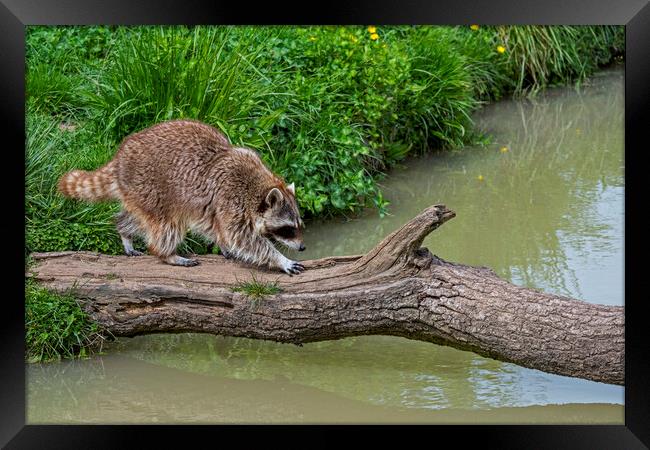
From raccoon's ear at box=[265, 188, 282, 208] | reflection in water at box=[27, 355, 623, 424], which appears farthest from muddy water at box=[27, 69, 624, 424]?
raccoon's ear at box=[265, 188, 282, 208]

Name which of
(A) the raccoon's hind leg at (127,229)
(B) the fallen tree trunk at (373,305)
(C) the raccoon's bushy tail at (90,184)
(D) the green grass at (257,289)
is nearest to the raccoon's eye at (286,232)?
(B) the fallen tree trunk at (373,305)

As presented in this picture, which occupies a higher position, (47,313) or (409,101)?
(409,101)

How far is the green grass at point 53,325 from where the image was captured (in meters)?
5.59

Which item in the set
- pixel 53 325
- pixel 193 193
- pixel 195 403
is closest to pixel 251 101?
pixel 193 193

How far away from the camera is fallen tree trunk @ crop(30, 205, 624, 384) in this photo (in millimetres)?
5059

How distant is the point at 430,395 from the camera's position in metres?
5.32

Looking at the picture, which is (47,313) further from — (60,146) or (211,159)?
(60,146)

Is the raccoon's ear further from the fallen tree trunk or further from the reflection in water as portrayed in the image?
the reflection in water

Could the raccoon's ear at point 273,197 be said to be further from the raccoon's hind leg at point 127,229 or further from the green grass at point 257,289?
the raccoon's hind leg at point 127,229

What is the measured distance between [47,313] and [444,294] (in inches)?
80.5

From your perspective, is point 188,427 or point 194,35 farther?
point 194,35
